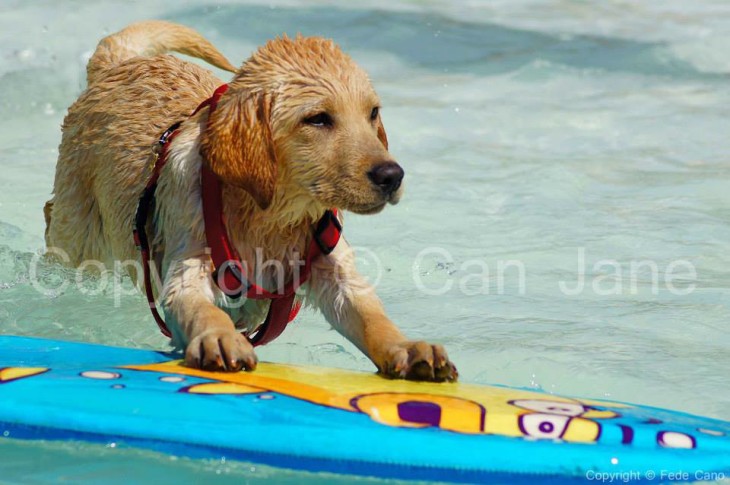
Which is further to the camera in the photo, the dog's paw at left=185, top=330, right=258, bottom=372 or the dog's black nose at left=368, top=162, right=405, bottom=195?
the dog's black nose at left=368, top=162, right=405, bottom=195

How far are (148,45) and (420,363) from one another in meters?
2.65

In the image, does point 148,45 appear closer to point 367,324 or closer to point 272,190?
point 272,190

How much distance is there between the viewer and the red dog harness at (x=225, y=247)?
387 cm

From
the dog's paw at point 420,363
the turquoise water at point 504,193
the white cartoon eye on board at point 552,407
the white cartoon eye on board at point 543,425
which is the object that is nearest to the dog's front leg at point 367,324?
the dog's paw at point 420,363

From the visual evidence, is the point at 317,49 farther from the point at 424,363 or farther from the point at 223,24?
the point at 223,24

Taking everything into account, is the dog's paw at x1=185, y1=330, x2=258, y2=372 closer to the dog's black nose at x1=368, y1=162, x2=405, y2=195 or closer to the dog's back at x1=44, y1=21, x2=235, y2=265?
the dog's black nose at x1=368, y1=162, x2=405, y2=195

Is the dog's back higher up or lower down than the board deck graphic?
higher up

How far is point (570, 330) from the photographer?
5.19m

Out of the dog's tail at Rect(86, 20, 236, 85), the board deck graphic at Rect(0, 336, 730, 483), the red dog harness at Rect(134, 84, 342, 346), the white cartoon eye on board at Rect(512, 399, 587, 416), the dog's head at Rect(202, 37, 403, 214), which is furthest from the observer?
the dog's tail at Rect(86, 20, 236, 85)

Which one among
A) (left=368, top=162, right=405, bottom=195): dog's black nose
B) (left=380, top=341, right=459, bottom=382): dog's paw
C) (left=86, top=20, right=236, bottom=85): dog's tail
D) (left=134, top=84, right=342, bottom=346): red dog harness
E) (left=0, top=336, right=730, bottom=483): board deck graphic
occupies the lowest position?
(left=0, top=336, right=730, bottom=483): board deck graphic

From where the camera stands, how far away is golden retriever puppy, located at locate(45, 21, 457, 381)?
11.9ft

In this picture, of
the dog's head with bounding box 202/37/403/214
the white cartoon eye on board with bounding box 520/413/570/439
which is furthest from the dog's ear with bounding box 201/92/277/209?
the white cartoon eye on board with bounding box 520/413/570/439

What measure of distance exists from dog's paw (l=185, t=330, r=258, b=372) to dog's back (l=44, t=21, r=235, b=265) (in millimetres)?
1087

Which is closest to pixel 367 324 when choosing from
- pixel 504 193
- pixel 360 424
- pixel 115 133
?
pixel 360 424
